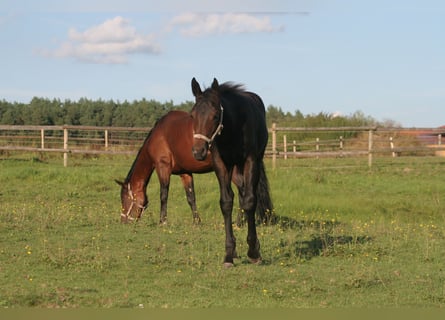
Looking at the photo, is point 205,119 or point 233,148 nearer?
point 205,119

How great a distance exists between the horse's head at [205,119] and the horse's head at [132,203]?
231 inches

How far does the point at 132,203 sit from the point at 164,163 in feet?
3.31

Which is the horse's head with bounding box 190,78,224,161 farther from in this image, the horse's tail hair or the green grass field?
the horse's tail hair

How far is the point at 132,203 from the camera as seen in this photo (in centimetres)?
1284

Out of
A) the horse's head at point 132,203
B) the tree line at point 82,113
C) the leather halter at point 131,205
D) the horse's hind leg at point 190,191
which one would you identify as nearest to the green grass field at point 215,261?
the leather halter at point 131,205

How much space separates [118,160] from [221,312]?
964 inches

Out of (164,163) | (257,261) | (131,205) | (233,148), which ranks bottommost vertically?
(257,261)

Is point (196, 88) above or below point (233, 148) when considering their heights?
above

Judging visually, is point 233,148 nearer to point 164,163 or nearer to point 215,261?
point 215,261

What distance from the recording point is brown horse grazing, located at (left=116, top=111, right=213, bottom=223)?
41.2 feet

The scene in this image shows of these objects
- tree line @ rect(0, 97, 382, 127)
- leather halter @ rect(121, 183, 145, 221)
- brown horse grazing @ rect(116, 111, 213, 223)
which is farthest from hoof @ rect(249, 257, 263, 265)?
tree line @ rect(0, 97, 382, 127)

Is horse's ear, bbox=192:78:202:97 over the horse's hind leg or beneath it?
over

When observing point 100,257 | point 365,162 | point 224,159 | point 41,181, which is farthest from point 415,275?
point 365,162

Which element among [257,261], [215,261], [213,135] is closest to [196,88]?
[213,135]
